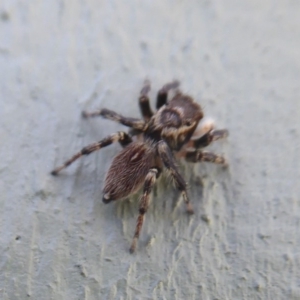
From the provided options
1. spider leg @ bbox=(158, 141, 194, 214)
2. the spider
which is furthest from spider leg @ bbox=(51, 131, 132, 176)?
spider leg @ bbox=(158, 141, 194, 214)

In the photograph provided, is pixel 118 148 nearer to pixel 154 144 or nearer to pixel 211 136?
pixel 154 144

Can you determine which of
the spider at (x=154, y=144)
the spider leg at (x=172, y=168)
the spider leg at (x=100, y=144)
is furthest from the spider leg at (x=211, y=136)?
the spider leg at (x=100, y=144)

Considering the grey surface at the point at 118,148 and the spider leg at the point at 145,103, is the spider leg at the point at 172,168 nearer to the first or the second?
the grey surface at the point at 118,148

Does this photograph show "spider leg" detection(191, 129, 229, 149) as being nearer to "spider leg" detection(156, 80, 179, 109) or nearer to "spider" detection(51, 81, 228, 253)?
"spider" detection(51, 81, 228, 253)

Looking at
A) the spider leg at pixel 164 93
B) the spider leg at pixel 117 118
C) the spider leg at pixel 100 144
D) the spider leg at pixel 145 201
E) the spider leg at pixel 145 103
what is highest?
the spider leg at pixel 164 93

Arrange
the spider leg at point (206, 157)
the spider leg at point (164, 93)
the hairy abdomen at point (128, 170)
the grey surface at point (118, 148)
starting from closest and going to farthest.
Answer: the grey surface at point (118, 148), the hairy abdomen at point (128, 170), the spider leg at point (206, 157), the spider leg at point (164, 93)

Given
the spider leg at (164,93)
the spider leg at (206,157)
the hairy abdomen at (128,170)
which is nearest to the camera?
the hairy abdomen at (128,170)

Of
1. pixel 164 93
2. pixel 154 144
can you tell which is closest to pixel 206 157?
pixel 154 144
